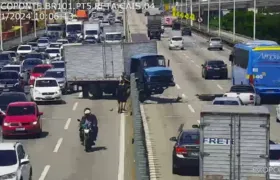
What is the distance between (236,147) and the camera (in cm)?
2055

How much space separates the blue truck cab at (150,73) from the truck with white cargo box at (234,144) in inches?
870

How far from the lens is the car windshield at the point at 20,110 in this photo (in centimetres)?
3362

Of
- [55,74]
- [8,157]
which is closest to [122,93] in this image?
[55,74]

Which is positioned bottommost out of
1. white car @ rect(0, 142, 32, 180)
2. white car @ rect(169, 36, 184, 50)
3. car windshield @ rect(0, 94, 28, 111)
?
white car @ rect(169, 36, 184, 50)

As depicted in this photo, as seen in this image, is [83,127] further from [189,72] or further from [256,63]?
[189,72]

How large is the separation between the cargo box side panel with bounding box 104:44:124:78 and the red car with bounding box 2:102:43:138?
1178cm

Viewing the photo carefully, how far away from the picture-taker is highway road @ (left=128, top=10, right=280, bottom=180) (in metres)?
27.6

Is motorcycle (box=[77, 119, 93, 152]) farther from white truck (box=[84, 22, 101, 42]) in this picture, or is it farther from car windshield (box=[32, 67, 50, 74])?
white truck (box=[84, 22, 101, 42])

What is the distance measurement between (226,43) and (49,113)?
55.6m

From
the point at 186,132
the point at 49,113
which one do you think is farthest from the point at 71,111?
the point at 186,132

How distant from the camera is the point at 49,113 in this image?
41.6m

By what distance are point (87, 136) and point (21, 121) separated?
4485mm

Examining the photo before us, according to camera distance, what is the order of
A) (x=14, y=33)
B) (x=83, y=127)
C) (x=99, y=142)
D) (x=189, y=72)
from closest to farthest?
(x=83, y=127), (x=99, y=142), (x=189, y=72), (x=14, y=33)

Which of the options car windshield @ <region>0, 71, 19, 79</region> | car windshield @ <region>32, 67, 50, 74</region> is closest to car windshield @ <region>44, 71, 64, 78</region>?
car windshield @ <region>0, 71, 19, 79</region>
